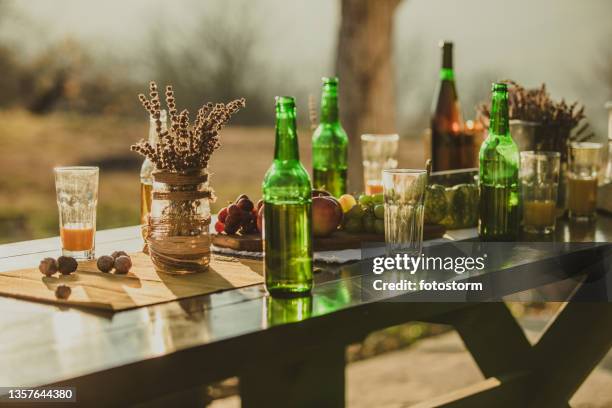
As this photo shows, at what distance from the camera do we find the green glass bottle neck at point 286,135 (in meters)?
1.40

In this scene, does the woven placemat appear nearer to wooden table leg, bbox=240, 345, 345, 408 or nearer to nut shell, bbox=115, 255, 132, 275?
nut shell, bbox=115, 255, 132, 275

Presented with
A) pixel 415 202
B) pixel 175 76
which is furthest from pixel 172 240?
pixel 175 76

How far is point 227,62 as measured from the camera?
6.03 metres

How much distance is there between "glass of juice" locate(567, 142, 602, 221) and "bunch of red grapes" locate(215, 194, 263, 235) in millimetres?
887

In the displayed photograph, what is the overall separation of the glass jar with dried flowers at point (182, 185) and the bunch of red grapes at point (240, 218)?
0.76 ft

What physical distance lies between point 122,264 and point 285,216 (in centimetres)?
34

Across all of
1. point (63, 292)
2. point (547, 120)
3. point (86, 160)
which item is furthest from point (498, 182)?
point (86, 160)

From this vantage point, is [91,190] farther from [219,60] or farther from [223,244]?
[219,60]

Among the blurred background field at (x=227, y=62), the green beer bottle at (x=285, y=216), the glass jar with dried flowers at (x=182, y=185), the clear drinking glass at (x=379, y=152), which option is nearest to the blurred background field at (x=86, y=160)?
the blurred background field at (x=227, y=62)

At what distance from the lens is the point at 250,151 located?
21.5ft

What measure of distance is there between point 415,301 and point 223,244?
489 mm

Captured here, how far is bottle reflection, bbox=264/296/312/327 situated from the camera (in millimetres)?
1289

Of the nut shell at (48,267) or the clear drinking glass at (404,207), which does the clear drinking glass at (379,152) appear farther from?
the nut shell at (48,267)

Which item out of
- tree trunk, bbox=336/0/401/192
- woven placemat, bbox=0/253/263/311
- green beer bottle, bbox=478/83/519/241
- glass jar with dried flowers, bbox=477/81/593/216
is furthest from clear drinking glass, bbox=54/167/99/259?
tree trunk, bbox=336/0/401/192
